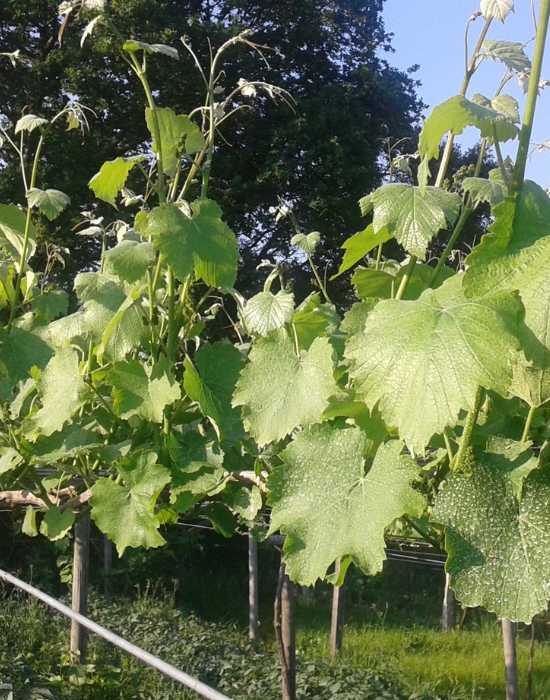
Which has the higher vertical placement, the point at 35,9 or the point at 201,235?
the point at 35,9

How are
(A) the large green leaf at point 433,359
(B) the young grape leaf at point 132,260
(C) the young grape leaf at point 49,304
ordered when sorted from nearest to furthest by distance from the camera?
(A) the large green leaf at point 433,359
(B) the young grape leaf at point 132,260
(C) the young grape leaf at point 49,304

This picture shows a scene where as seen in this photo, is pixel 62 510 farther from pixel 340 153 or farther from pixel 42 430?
pixel 340 153

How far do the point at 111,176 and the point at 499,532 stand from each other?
0.68 metres

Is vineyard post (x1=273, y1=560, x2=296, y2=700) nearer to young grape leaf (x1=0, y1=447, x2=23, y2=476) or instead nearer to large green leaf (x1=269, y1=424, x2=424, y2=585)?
young grape leaf (x1=0, y1=447, x2=23, y2=476)

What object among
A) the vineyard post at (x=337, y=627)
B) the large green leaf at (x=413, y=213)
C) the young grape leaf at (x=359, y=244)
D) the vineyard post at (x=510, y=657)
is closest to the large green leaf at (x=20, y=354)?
the young grape leaf at (x=359, y=244)

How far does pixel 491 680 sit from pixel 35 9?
8007mm

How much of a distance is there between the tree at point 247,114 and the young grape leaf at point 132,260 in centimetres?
737

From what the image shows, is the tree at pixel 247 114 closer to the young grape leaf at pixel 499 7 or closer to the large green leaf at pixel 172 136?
the large green leaf at pixel 172 136

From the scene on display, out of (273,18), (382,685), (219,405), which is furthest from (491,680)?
(273,18)

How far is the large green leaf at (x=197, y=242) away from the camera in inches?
38.3

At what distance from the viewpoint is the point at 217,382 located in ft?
3.76

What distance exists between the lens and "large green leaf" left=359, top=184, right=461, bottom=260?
715 mm

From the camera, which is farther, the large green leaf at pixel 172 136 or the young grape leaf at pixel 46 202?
the young grape leaf at pixel 46 202

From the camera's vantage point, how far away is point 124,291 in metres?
1.31
